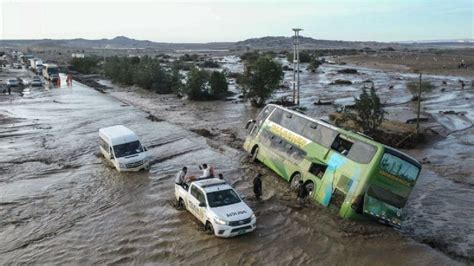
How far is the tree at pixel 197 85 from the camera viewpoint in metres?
51.1

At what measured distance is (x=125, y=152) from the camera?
2333 cm

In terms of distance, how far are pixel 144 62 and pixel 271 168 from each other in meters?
47.8

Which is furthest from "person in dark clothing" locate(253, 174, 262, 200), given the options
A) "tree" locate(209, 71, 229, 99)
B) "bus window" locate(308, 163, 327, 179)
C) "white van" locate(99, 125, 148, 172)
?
"tree" locate(209, 71, 229, 99)

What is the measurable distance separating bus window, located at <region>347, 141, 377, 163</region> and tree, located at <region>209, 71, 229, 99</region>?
36.0 m

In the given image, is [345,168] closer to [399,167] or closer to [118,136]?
[399,167]

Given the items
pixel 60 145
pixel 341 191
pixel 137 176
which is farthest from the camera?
pixel 60 145

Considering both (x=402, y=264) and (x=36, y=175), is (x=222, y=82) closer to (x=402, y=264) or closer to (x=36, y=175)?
(x=36, y=175)

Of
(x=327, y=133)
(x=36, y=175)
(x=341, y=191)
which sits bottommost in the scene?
(x=36, y=175)

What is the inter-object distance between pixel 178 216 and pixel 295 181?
5705 millimetres

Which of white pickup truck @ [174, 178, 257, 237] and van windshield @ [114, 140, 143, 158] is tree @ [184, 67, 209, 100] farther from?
white pickup truck @ [174, 178, 257, 237]

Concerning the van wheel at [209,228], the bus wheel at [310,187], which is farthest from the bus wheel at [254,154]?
the van wheel at [209,228]

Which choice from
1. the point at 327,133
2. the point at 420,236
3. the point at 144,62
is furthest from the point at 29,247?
the point at 144,62

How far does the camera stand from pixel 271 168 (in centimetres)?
2294

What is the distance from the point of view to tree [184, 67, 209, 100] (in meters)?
51.1
